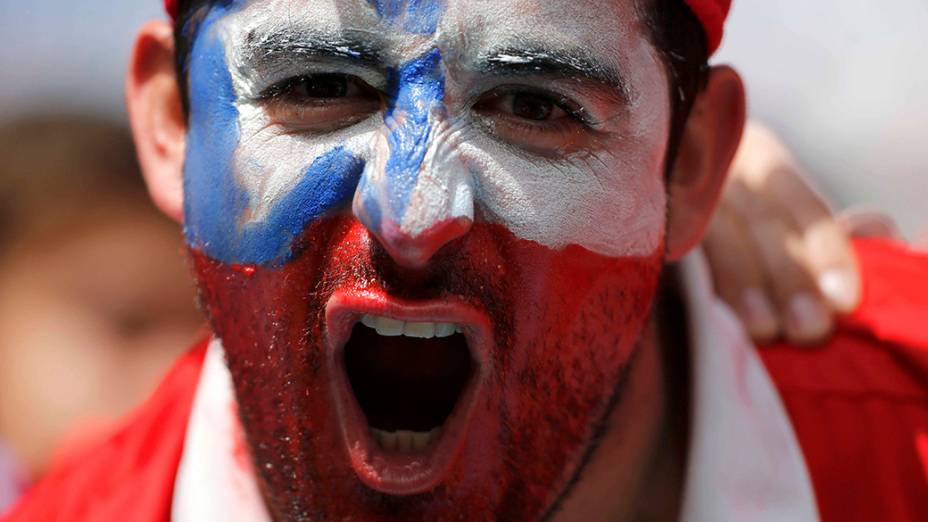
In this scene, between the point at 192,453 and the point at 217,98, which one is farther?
the point at 192,453

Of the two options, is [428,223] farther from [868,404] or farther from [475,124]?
[868,404]

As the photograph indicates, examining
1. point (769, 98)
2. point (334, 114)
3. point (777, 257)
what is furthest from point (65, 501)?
point (769, 98)

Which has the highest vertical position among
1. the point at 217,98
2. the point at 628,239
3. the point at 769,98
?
the point at 217,98

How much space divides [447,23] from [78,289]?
272cm

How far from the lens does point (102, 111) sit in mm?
4863

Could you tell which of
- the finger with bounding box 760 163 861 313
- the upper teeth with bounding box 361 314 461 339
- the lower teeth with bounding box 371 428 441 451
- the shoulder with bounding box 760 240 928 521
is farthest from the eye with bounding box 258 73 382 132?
the finger with bounding box 760 163 861 313

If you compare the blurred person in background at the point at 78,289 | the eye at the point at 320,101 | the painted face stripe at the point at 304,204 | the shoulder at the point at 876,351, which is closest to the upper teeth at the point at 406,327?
the painted face stripe at the point at 304,204

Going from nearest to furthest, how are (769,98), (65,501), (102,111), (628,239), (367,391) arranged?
(628,239) → (367,391) → (65,501) → (102,111) → (769,98)

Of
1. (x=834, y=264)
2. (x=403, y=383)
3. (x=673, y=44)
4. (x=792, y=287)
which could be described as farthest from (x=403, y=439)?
(x=834, y=264)

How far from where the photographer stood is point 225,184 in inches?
63.7

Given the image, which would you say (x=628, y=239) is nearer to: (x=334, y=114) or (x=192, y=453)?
(x=334, y=114)

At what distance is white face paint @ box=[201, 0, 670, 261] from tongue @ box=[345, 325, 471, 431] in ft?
0.98

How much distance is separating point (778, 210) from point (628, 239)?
886 mm

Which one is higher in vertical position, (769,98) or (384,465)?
(384,465)
